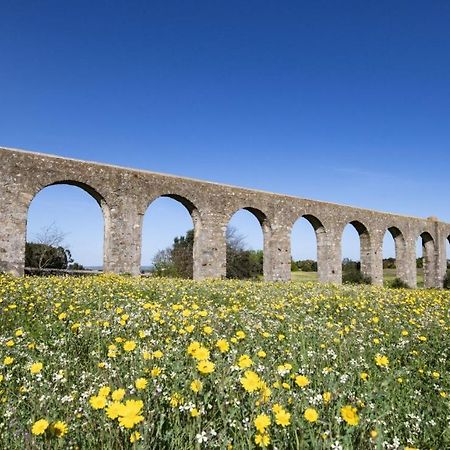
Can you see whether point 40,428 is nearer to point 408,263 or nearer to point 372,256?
point 372,256

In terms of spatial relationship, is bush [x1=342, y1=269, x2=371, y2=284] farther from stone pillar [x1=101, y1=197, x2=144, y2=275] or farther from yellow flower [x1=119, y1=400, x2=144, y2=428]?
yellow flower [x1=119, y1=400, x2=144, y2=428]

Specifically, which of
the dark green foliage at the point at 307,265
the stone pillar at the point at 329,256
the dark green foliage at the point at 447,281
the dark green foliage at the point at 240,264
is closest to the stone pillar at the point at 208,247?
the stone pillar at the point at 329,256

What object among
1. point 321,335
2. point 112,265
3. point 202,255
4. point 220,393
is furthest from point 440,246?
point 220,393

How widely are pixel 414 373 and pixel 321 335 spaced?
2.80 ft

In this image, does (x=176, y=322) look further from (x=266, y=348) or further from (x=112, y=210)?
(x=112, y=210)

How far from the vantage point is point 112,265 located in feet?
47.3

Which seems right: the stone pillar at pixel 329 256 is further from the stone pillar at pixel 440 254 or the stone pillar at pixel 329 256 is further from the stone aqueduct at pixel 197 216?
the stone pillar at pixel 440 254

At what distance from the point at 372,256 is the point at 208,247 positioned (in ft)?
34.7

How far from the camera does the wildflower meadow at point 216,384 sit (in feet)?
5.24

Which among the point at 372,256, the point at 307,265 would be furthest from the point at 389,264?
the point at 372,256

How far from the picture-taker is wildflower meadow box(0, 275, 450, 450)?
1.60 m

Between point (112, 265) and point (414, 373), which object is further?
point (112, 265)

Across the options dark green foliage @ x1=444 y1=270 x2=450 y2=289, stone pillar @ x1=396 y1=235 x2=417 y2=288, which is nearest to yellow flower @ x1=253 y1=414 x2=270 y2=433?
stone pillar @ x1=396 y1=235 x2=417 y2=288

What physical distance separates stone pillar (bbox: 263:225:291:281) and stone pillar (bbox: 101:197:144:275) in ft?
21.0
